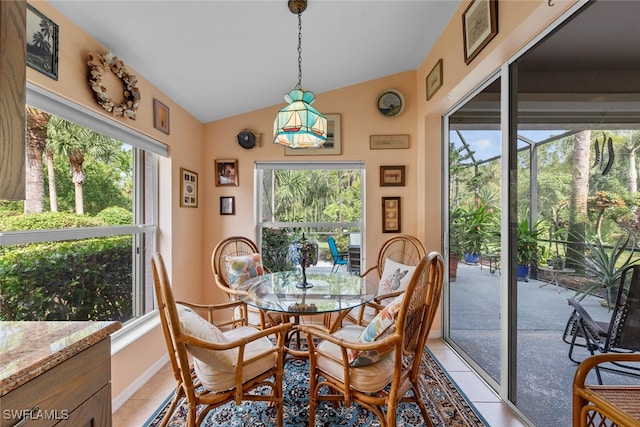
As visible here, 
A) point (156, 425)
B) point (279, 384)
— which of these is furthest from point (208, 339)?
point (156, 425)

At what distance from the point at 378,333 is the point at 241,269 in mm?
1522

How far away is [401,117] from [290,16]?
1643 mm

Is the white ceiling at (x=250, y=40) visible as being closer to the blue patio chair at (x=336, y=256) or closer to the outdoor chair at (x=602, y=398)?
the blue patio chair at (x=336, y=256)

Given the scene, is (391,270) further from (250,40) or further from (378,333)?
(250,40)

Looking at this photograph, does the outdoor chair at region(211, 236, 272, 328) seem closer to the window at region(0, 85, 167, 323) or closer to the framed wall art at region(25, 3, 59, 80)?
the window at region(0, 85, 167, 323)

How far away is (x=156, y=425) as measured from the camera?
5.57 ft

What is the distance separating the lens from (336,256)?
3.20m

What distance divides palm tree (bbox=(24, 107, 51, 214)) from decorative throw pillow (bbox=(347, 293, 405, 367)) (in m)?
1.87

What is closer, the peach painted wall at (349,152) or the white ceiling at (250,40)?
the white ceiling at (250,40)

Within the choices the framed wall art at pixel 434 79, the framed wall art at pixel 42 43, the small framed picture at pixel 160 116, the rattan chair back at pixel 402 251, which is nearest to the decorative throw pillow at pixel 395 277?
the rattan chair back at pixel 402 251

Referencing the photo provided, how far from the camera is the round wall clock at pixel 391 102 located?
3.01 meters

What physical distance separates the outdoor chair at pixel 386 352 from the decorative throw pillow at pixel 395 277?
905 mm

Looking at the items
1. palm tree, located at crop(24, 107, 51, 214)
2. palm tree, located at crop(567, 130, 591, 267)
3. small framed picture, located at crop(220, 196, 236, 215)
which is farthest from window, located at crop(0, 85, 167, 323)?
palm tree, located at crop(567, 130, 591, 267)

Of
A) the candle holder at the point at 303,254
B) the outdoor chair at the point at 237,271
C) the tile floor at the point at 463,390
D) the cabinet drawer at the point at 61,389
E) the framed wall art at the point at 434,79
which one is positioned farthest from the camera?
the framed wall art at the point at 434,79
